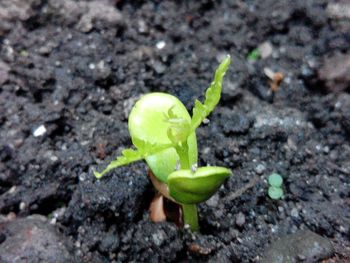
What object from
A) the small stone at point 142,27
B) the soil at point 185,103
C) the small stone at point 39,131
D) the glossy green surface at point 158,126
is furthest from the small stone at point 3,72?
the glossy green surface at point 158,126

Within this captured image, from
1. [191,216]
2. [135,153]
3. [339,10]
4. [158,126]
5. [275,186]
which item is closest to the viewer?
[135,153]

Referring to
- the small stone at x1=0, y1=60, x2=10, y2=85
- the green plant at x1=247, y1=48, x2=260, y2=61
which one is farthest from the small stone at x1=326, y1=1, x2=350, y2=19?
the small stone at x1=0, y1=60, x2=10, y2=85

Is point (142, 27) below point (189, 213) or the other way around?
the other way around

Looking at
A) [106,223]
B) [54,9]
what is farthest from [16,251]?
[54,9]

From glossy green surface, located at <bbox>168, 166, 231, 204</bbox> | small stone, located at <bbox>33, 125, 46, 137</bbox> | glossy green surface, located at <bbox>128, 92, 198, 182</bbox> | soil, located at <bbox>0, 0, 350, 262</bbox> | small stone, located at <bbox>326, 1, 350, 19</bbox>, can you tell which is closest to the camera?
glossy green surface, located at <bbox>168, 166, 231, 204</bbox>

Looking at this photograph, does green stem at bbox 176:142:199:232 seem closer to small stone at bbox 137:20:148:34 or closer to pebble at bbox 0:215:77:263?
pebble at bbox 0:215:77:263

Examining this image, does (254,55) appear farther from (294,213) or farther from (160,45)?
(294,213)

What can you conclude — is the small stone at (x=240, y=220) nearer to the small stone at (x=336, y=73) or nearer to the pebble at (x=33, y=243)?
the pebble at (x=33, y=243)

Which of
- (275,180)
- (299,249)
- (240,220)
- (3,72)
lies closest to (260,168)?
(275,180)
